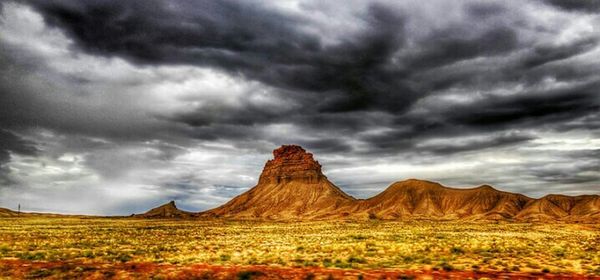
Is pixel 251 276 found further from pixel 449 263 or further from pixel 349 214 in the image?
pixel 349 214

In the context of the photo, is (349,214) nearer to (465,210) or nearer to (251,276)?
(465,210)

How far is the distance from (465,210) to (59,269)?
604ft

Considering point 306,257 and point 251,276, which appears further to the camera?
point 306,257

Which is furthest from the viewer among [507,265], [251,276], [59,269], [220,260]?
[220,260]

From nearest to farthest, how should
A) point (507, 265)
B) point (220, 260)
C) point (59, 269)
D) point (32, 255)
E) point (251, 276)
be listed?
1. point (251, 276)
2. point (59, 269)
3. point (507, 265)
4. point (220, 260)
5. point (32, 255)

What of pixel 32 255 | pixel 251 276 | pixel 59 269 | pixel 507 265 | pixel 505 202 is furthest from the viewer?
pixel 505 202

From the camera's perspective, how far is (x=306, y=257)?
23547 mm

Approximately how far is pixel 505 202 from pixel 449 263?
189m

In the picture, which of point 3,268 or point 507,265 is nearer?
point 3,268

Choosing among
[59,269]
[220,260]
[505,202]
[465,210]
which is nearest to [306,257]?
[220,260]

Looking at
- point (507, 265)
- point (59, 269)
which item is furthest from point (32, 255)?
point (507, 265)

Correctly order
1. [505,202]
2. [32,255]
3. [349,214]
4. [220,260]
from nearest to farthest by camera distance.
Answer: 1. [220,260]
2. [32,255]
3. [349,214]
4. [505,202]

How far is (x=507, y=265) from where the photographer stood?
65.7ft

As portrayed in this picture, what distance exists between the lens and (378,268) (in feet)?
62.1
